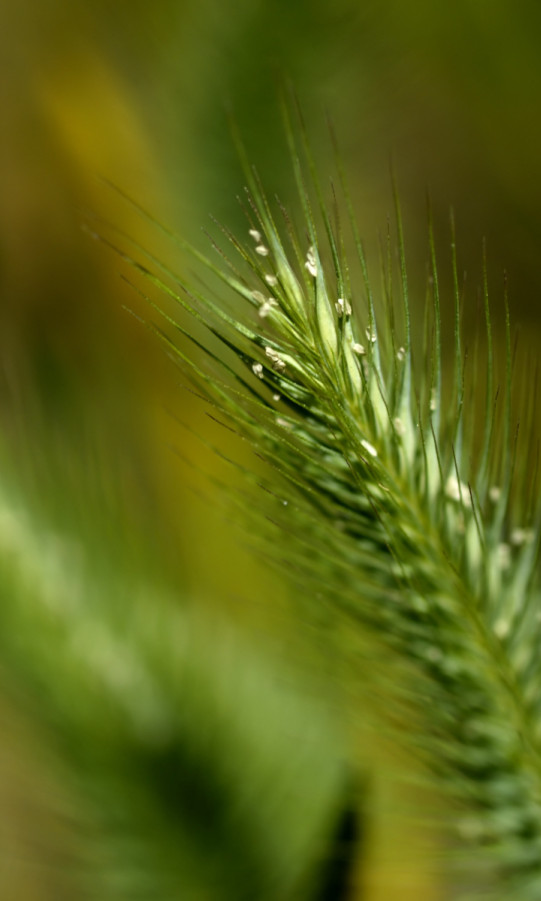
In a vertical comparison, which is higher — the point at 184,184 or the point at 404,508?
the point at 184,184

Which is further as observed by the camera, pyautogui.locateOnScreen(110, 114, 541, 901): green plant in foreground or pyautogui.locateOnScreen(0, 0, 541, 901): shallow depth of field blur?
pyautogui.locateOnScreen(0, 0, 541, 901): shallow depth of field blur

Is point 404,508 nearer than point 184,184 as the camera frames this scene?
Yes

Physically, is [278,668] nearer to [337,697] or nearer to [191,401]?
[337,697]

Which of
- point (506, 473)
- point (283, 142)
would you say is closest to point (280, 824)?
point (506, 473)
